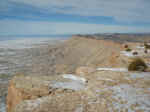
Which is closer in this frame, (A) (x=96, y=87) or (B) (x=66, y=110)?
(B) (x=66, y=110)

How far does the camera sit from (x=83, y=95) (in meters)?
5.86

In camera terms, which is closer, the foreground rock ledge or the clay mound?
the foreground rock ledge

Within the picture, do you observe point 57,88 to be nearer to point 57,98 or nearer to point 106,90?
point 57,98

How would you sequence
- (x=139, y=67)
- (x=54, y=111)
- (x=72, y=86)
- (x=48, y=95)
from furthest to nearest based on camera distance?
(x=139, y=67)
(x=72, y=86)
(x=48, y=95)
(x=54, y=111)

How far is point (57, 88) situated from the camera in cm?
668

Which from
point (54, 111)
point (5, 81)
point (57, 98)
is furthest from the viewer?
point (5, 81)

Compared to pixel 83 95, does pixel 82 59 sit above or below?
below

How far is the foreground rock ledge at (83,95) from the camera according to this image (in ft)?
15.9

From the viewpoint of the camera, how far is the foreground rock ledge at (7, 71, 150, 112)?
15.9 ft

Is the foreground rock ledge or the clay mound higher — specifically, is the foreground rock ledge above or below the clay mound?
above

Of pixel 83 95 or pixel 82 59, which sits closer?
pixel 83 95

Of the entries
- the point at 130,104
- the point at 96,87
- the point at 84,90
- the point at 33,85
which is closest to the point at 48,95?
the point at 33,85

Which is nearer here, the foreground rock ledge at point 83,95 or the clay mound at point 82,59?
the foreground rock ledge at point 83,95

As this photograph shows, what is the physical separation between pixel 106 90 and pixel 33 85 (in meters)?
3.81
